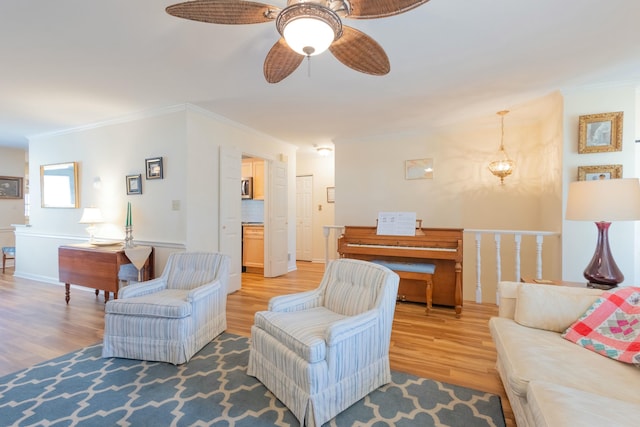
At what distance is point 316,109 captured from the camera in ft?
11.9

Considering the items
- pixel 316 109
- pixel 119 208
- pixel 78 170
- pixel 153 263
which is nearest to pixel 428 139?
pixel 316 109

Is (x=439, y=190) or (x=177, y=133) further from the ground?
(x=177, y=133)

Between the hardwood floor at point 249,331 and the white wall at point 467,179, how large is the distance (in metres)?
1.31

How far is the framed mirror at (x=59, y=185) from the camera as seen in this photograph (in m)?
4.44

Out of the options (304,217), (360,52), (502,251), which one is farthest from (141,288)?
(304,217)

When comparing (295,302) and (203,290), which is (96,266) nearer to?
(203,290)

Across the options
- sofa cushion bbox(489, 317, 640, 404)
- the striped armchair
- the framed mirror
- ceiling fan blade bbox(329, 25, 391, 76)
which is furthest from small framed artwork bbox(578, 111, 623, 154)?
the framed mirror

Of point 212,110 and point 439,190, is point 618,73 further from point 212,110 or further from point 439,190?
point 212,110

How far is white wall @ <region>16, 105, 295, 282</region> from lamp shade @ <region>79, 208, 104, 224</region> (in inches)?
7.6

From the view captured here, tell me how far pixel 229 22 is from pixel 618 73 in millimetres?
3274

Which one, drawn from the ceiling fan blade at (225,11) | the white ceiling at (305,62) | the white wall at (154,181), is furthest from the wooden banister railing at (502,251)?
the ceiling fan blade at (225,11)

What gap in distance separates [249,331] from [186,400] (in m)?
1.04

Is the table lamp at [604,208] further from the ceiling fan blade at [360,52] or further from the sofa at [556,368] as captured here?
the ceiling fan blade at [360,52]

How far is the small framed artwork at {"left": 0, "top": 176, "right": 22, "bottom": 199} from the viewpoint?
19.4 ft
